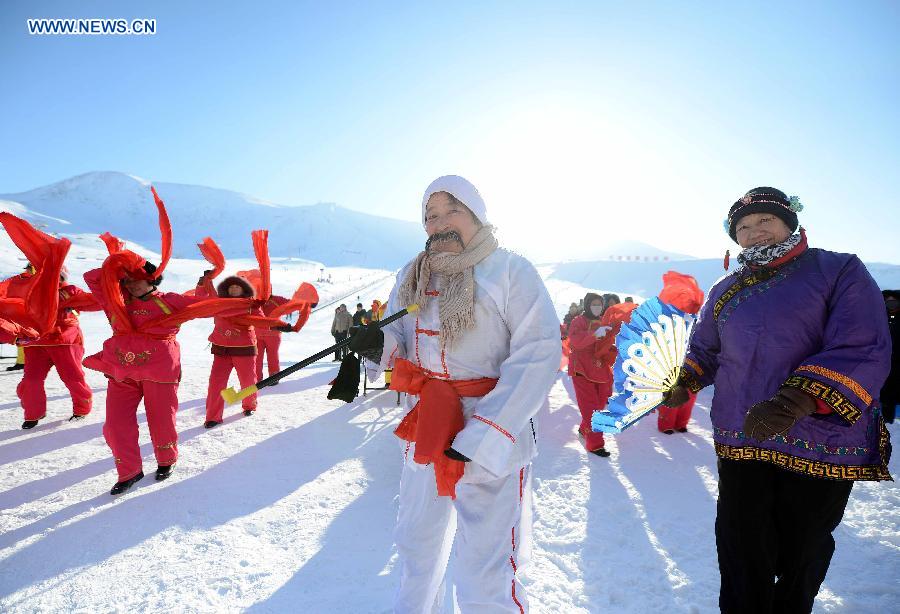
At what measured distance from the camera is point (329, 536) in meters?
2.70

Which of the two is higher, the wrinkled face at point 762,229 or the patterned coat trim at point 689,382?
the wrinkled face at point 762,229

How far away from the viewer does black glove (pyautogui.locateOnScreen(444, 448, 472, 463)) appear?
1511 mm

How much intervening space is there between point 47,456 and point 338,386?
3986mm

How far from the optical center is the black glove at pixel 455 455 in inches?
59.5

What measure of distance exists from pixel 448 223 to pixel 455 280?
282 mm

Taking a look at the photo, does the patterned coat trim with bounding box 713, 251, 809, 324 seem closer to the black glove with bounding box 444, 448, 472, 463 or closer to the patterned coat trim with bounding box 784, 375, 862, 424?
the patterned coat trim with bounding box 784, 375, 862, 424

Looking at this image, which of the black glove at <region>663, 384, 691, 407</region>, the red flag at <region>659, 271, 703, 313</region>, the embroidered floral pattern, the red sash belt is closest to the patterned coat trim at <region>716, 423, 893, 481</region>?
the black glove at <region>663, 384, 691, 407</region>

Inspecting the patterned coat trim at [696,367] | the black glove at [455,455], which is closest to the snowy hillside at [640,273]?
the patterned coat trim at [696,367]

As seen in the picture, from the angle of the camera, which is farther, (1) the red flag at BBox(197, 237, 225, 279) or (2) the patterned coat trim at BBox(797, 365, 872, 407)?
(1) the red flag at BBox(197, 237, 225, 279)

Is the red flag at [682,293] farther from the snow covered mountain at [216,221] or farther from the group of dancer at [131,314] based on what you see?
the snow covered mountain at [216,221]

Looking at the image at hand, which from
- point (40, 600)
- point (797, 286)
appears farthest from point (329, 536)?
point (797, 286)

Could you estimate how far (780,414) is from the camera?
4.26 ft

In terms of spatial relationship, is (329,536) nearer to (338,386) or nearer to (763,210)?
(338,386)

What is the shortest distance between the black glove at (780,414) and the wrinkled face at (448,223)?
1242 millimetres
